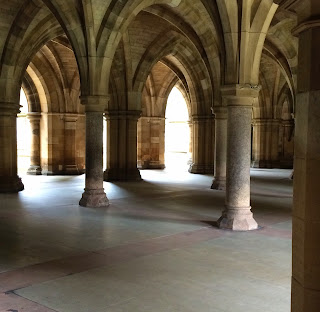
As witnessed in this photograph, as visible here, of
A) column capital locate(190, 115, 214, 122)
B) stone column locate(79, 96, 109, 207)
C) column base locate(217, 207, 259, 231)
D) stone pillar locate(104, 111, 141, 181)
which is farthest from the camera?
column capital locate(190, 115, 214, 122)

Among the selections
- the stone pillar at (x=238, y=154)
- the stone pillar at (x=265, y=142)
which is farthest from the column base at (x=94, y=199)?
the stone pillar at (x=265, y=142)

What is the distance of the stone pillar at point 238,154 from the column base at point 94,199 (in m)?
3.25

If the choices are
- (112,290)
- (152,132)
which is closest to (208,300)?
(112,290)

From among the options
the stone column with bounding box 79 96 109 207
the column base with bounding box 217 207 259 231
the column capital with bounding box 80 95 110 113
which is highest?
the column capital with bounding box 80 95 110 113

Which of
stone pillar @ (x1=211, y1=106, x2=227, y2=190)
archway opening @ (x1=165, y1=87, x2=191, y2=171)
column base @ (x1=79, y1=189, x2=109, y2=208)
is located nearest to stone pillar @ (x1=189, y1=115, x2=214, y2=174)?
stone pillar @ (x1=211, y1=106, x2=227, y2=190)

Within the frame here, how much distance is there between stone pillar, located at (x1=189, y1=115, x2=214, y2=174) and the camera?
19750mm

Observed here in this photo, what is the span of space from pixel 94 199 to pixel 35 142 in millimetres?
10188

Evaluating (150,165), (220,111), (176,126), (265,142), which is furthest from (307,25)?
(176,126)

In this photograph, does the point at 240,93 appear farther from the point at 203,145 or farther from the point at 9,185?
the point at 203,145

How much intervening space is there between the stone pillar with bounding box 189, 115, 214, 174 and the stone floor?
30.0ft

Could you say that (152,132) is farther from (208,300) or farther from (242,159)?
(208,300)

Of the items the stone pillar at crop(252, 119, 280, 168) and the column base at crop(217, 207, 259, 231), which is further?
the stone pillar at crop(252, 119, 280, 168)

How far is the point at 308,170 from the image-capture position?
112 inches

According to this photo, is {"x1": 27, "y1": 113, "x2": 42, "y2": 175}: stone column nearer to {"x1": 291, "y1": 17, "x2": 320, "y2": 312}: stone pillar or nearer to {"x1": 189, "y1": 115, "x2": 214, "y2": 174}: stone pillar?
{"x1": 189, "y1": 115, "x2": 214, "y2": 174}: stone pillar
